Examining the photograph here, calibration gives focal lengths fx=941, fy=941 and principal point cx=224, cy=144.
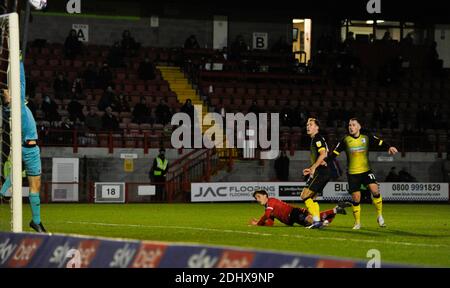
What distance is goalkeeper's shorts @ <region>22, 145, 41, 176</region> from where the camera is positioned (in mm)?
14055

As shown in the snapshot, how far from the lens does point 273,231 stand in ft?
55.4

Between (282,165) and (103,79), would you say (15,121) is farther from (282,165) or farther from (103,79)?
(103,79)

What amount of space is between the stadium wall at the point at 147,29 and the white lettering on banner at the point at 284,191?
43.1ft

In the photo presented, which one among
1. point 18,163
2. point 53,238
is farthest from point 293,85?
point 53,238

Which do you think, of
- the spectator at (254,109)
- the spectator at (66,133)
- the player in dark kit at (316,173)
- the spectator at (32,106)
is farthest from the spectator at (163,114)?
the player in dark kit at (316,173)

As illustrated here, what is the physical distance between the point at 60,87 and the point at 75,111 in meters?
2.08

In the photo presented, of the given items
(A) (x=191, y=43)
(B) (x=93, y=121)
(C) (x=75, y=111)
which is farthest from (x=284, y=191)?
(A) (x=191, y=43)

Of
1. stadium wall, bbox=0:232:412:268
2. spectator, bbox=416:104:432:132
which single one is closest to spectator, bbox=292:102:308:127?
spectator, bbox=416:104:432:132

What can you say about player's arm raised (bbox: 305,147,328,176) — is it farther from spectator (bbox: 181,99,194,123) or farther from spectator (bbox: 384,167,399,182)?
spectator (bbox: 384,167,399,182)

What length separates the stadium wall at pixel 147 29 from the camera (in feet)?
138

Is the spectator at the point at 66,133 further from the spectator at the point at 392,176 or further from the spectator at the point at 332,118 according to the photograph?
the spectator at the point at 392,176

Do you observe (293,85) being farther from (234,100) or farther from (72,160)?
(72,160)

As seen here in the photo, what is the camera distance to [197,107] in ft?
119

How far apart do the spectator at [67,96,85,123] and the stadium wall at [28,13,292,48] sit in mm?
8165
